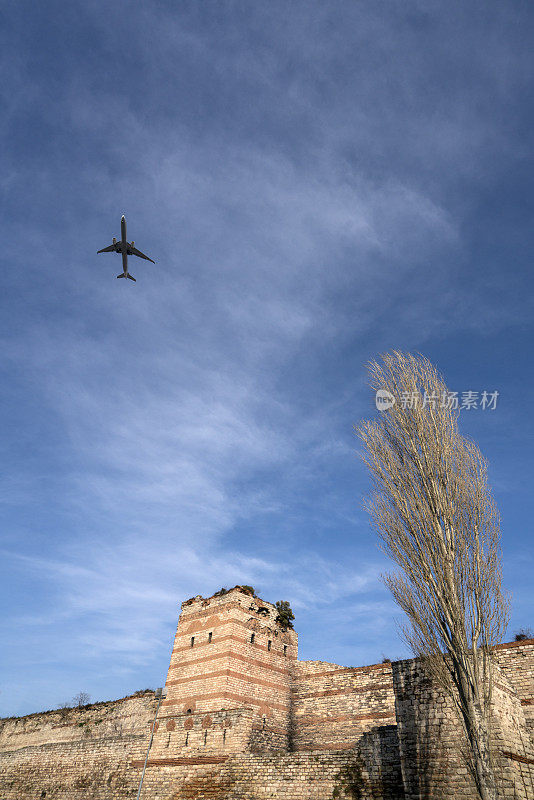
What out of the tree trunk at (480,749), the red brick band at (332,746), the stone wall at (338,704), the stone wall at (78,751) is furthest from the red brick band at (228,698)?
the tree trunk at (480,749)

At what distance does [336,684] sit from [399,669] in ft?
22.0

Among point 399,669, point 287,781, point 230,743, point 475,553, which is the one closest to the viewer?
point 475,553

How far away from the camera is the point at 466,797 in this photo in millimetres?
9562

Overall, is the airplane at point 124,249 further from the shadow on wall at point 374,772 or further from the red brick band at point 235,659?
the shadow on wall at point 374,772

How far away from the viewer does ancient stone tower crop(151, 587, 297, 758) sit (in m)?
16.7

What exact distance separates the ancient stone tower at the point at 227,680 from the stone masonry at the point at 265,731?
5 cm

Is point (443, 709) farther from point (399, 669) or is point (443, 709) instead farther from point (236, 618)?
point (236, 618)

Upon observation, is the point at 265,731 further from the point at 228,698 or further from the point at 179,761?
the point at 179,761

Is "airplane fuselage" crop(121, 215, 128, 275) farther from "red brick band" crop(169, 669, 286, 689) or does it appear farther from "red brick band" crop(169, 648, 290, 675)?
"red brick band" crop(169, 669, 286, 689)

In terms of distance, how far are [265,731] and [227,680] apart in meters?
2.12

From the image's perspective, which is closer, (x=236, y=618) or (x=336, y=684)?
(x=336, y=684)

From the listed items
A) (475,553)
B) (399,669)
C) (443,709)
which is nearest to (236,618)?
(399,669)

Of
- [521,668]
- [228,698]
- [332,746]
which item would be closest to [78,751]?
[228,698]

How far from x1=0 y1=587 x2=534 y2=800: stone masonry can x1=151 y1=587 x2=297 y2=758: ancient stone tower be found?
0.16 ft
